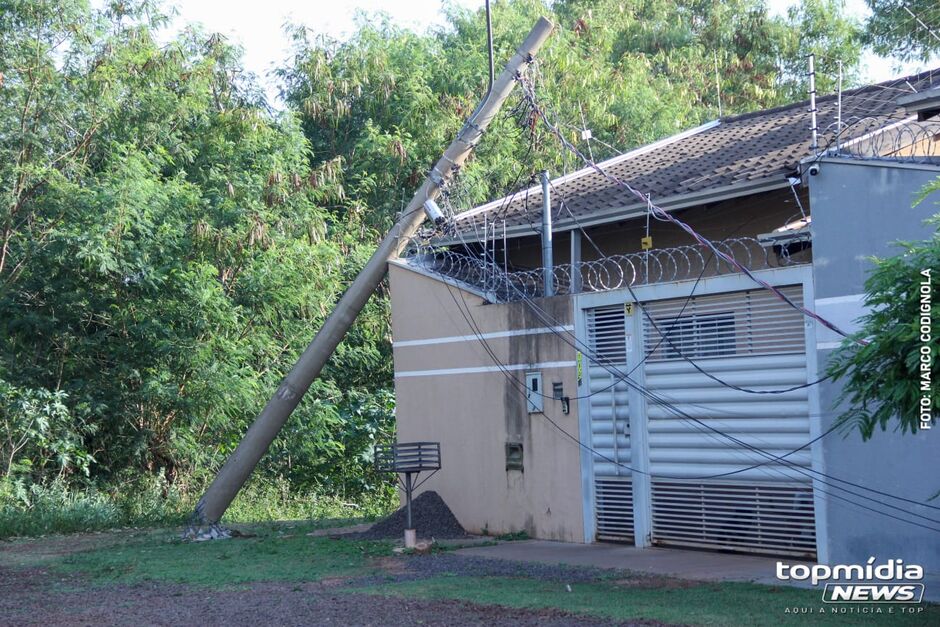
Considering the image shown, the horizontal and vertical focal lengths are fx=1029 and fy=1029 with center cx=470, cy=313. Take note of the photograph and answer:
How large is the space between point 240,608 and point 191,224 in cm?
1182

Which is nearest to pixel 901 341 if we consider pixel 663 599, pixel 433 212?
pixel 663 599

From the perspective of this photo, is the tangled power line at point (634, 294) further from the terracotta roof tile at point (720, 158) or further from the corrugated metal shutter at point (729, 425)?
the terracotta roof tile at point (720, 158)

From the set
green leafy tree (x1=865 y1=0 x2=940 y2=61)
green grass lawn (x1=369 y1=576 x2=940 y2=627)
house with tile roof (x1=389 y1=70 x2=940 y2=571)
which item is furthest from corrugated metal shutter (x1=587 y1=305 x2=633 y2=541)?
green leafy tree (x1=865 y1=0 x2=940 y2=61)

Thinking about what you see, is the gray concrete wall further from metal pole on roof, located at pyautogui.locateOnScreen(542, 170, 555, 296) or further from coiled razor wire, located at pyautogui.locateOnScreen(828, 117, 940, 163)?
metal pole on roof, located at pyautogui.locateOnScreen(542, 170, 555, 296)

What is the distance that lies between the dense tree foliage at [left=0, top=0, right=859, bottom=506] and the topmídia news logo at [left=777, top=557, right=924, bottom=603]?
8.53 meters

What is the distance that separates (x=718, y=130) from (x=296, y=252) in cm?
832

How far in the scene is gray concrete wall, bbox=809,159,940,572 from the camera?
927cm

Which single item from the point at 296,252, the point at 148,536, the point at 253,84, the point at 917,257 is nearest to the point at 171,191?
the point at 296,252

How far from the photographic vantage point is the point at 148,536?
1533 cm

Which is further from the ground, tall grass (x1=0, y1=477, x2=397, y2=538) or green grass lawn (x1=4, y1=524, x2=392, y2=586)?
tall grass (x1=0, y1=477, x2=397, y2=538)

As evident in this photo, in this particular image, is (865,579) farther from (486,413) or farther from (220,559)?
(220,559)

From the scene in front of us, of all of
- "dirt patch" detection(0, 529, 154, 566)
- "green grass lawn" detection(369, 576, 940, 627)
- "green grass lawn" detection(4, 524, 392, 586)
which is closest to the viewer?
"green grass lawn" detection(369, 576, 940, 627)

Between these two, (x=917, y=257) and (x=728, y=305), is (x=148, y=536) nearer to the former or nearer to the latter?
(x=728, y=305)

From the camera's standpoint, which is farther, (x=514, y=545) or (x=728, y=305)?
(x=514, y=545)
